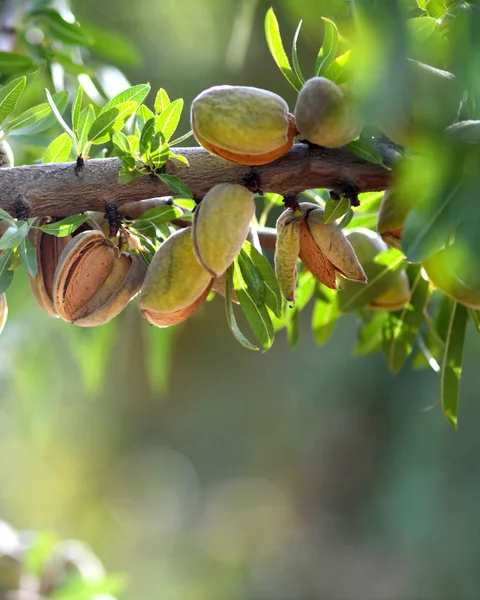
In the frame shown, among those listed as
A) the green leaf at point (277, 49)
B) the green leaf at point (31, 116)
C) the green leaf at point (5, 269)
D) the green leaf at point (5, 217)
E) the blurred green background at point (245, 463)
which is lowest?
the blurred green background at point (245, 463)

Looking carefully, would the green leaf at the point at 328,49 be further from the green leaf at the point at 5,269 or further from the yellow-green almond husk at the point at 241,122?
the green leaf at the point at 5,269

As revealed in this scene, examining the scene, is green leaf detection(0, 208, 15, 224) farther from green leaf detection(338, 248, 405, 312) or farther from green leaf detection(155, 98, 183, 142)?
green leaf detection(338, 248, 405, 312)

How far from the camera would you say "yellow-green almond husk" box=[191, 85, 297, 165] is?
371 mm

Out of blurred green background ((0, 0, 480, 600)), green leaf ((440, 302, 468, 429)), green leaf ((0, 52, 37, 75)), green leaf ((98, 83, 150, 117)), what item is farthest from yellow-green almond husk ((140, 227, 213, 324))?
blurred green background ((0, 0, 480, 600))

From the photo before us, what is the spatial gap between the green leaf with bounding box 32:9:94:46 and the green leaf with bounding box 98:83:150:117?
0.33 m

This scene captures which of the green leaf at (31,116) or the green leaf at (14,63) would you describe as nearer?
the green leaf at (31,116)

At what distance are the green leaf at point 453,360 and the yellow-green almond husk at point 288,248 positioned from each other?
17 cm

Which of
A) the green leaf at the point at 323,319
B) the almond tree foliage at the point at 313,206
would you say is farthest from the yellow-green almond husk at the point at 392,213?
the green leaf at the point at 323,319

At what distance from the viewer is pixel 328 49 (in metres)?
0.41

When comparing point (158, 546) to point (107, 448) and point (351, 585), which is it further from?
point (351, 585)

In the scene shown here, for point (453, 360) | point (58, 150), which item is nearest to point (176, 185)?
point (58, 150)

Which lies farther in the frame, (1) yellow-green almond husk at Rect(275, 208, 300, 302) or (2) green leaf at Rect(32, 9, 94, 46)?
(2) green leaf at Rect(32, 9, 94, 46)

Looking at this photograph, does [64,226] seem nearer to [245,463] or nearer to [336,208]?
[336,208]

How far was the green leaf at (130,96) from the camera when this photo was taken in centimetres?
45
